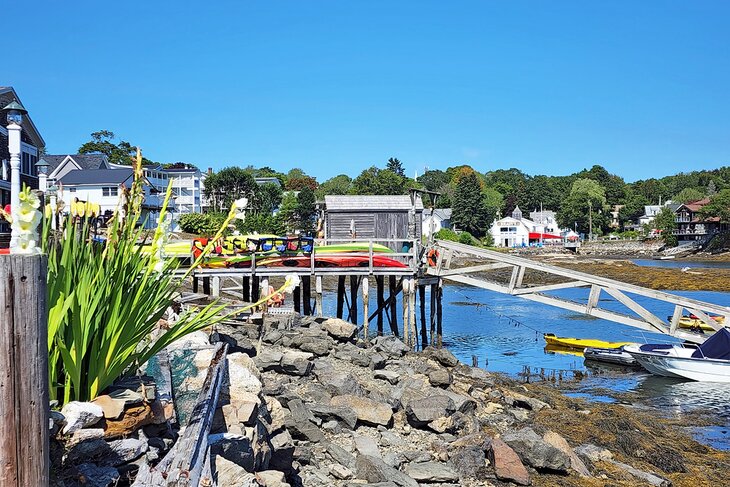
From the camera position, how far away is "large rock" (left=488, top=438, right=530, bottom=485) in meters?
9.57

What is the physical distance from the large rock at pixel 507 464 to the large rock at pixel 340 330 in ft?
25.8

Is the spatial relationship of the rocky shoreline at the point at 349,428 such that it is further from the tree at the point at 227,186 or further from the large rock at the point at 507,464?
the tree at the point at 227,186

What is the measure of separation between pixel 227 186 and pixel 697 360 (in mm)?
75229

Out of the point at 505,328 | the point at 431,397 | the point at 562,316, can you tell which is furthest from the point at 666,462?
the point at 562,316

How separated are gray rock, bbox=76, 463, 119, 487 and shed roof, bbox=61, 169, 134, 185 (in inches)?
2243

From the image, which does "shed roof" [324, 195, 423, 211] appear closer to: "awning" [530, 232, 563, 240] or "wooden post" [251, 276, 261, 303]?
"wooden post" [251, 276, 261, 303]

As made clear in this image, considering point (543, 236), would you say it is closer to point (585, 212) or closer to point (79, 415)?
point (585, 212)

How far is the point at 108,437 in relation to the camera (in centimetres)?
484

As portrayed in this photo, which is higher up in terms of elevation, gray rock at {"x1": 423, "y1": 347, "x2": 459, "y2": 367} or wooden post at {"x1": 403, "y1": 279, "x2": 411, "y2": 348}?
wooden post at {"x1": 403, "y1": 279, "x2": 411, "y2": 348}

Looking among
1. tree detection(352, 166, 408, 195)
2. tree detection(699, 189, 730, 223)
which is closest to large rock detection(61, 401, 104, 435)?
tree detection(352, 166, 408, 195)

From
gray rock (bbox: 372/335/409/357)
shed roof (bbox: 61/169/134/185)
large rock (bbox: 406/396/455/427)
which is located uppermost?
shed roof (bbox: 61/169/134/185)

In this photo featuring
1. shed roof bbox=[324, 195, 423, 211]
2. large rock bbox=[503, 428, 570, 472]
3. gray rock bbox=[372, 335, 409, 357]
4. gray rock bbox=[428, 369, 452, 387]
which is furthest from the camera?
shed roof bbox=[324, 195, 423, 211]

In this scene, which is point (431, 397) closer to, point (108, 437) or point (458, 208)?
point (108, 437)

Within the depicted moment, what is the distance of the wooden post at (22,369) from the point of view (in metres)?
3.31
